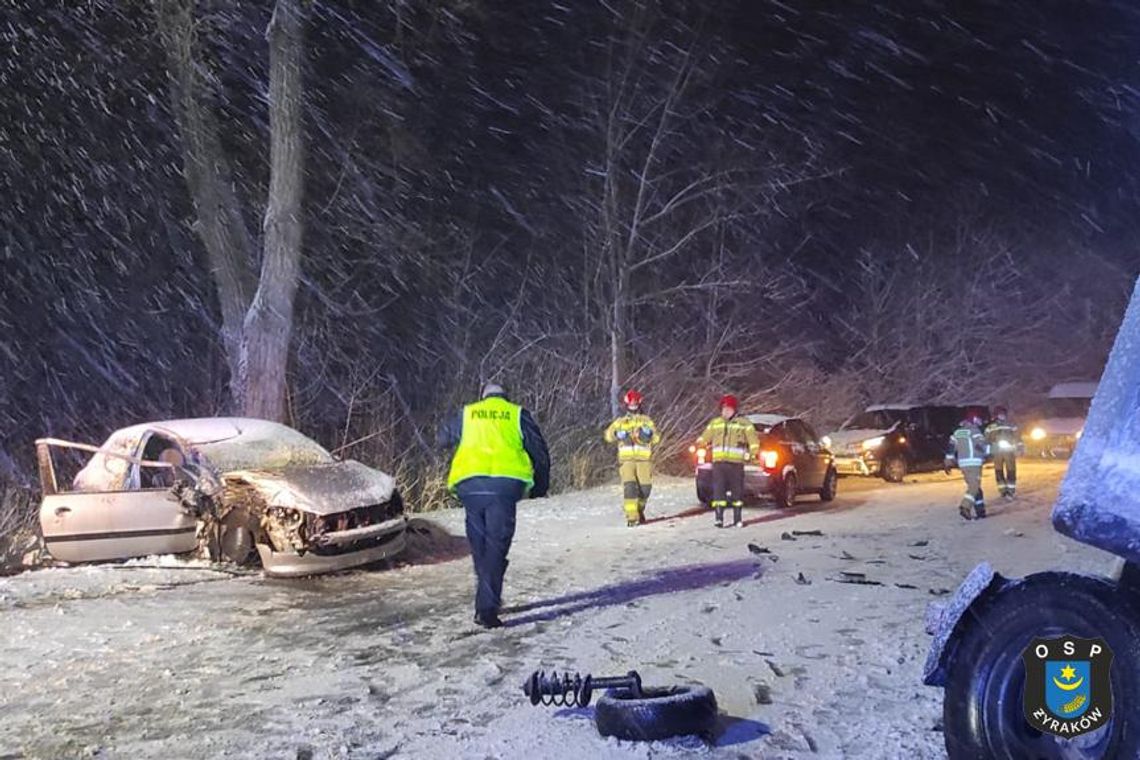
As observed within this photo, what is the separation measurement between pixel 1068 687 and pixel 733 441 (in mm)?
9754

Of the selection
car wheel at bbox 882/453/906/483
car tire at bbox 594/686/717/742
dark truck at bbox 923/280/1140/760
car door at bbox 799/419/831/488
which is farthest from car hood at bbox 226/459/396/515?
car wheel at bbox 882/453/906/483

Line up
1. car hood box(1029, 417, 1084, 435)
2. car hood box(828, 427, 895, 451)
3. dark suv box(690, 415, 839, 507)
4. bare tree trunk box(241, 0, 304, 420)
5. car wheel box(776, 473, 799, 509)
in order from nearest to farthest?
dark suv box(690, 415, 839, 507), car wheel box(776, 473, 799, 509), bare tree trunk box(241, 0, 304, 420), car hood box(828, 427, 895, 451), car hood box(1029, 417, 1084, 435)

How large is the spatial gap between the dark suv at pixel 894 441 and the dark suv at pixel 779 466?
4246 millimetres

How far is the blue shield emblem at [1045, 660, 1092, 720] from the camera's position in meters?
3.18

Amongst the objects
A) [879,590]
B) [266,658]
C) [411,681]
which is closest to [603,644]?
[411,681]

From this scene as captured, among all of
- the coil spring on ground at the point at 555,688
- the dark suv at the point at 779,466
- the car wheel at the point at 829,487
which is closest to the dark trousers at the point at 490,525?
the coil spring on ground at the point at 555,688

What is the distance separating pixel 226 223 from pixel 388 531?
29.5ft

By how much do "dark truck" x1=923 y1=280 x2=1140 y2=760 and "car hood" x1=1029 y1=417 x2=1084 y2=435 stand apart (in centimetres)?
2563

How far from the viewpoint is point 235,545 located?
9.67 m

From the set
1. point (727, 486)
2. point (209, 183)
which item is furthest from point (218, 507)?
point (209, 183)

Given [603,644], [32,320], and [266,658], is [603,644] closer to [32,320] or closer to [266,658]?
[266,658]

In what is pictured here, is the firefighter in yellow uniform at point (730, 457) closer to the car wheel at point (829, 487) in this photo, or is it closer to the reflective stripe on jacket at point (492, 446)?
the car wheel at point (829, 487)

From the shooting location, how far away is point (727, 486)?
1284 cm

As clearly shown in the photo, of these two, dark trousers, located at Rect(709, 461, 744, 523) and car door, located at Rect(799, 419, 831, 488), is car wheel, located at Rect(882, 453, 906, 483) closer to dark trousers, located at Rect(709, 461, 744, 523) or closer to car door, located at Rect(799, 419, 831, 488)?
car door, located at Rect(799, 419, 831, 488)
